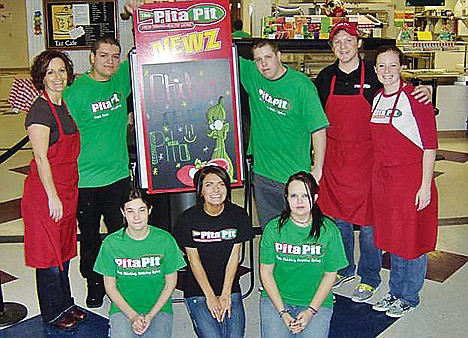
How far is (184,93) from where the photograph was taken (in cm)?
312

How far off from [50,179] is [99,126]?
1.47 feet

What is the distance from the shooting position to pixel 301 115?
3.06 m

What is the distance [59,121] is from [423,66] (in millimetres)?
7175

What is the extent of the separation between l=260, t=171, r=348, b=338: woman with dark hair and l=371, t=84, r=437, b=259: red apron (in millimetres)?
565

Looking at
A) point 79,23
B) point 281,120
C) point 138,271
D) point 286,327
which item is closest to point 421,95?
point 281,120

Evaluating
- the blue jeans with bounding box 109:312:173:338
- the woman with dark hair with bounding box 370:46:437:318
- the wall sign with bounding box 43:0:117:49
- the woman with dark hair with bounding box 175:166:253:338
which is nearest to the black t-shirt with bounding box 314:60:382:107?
the woman with dark hair with bounding box 370:46:437:318

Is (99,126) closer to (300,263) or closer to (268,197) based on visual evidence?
(268,197)

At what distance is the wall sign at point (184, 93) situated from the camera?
3.03 m

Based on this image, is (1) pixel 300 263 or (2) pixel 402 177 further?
(2) pixel 402 177

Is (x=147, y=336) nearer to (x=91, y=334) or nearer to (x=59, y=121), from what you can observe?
(x=91, y=334)

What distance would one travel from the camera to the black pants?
3170mm

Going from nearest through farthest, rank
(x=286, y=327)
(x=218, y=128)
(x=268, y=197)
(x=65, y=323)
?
(x=286, y=327)
(x=65, y=323)
(x=218, y=128)
(x=268, y=197)

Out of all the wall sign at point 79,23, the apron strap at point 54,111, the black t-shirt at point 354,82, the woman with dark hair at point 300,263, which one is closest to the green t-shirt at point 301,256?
the woman with dark hair at point 300,263

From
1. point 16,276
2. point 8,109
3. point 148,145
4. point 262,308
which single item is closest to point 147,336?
point 262,308
